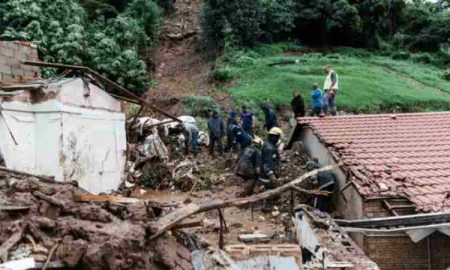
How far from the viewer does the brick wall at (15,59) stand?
1060 cm

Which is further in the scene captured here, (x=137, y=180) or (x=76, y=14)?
(x=76, y=14)

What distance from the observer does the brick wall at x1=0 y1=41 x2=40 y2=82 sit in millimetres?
10602

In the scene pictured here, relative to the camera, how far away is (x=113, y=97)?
12.7 m

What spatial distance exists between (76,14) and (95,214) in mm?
20124

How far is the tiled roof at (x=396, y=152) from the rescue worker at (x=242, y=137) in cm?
169

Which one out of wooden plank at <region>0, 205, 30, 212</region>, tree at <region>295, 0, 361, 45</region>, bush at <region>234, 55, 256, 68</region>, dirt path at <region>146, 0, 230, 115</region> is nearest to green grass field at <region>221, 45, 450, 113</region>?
bush at <region>234, 55, 256, 68</region>

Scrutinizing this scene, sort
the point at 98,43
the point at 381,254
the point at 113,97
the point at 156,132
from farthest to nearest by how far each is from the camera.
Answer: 1. the point at 98,43
2. the point at 156,132
3. the point at 113,97
4. the point at 381,254


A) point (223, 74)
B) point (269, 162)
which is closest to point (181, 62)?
point (223, 74)

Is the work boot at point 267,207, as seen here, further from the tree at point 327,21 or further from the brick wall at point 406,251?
the tree at point 327,21

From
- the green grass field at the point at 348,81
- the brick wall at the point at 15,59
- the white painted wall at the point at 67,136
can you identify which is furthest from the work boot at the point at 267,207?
the green grass field at the point at 348,81

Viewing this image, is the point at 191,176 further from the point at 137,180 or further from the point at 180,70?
the point at 180,70

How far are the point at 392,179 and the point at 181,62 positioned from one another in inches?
819

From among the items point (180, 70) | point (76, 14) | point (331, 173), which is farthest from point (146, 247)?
point (180, 70)

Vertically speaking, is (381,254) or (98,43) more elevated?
(98,43)
